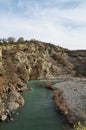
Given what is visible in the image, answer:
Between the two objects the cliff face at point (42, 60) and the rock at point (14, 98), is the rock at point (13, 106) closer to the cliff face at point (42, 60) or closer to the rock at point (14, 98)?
the rock at point (14, 98)

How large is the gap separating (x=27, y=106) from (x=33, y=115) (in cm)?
634

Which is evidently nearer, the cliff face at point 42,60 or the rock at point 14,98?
the rock at point 14,98

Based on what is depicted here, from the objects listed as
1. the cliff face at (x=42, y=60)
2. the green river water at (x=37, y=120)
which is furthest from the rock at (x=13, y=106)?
the cliff face at (x=42, y=60)

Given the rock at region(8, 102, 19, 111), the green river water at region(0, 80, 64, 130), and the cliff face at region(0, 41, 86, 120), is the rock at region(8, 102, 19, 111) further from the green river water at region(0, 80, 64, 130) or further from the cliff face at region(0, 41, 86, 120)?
the cliff face at region(0, 41, 86, 120)

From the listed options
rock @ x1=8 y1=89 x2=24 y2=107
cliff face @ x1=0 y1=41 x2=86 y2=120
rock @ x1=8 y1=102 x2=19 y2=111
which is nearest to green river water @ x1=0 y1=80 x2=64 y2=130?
rock @ x1=8 y1=102 x2=19 y2=111

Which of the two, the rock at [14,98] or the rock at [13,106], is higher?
the rock at [14,98]

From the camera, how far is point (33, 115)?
3297 cm

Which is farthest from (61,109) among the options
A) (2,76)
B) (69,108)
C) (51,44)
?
(51,44)

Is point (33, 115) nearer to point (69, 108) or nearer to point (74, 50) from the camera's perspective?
point (69, 108)

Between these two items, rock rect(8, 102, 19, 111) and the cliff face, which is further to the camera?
the cliff face

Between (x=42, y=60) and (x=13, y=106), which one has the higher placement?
(x=42, y=60)

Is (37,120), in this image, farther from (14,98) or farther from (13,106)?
(14,98)

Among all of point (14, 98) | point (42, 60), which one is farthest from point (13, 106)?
point (42, 60)

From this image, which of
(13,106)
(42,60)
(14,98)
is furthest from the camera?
(42,60)
